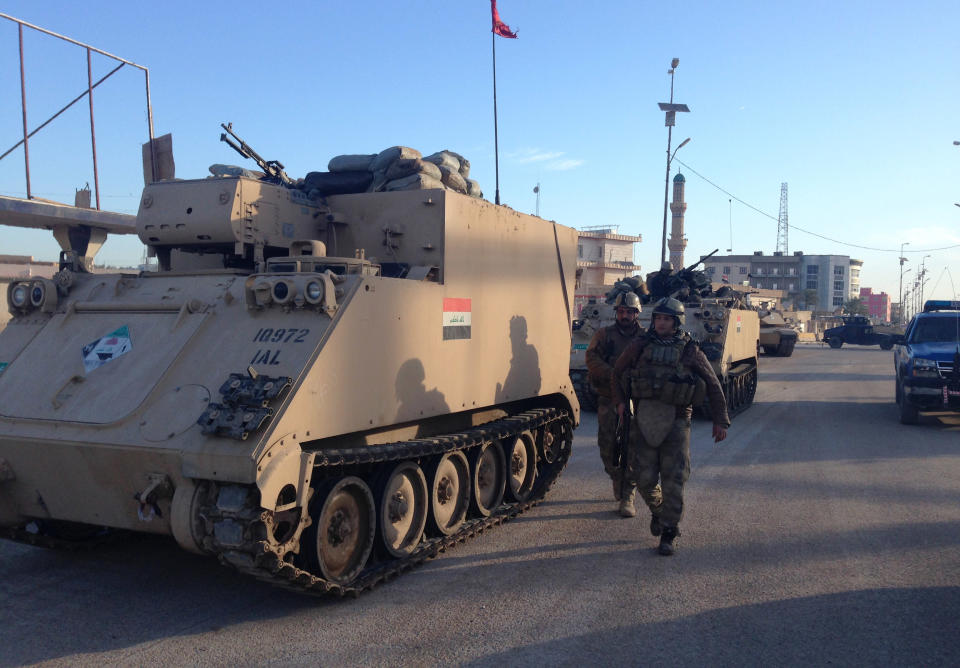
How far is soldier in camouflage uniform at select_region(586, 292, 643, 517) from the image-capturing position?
7176 millimetres

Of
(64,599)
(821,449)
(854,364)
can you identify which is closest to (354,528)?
(64,599)

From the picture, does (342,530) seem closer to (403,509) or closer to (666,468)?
(403,509)

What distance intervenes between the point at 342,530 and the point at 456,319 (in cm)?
194

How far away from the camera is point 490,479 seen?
7016 millimetres

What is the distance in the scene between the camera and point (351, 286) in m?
4.96

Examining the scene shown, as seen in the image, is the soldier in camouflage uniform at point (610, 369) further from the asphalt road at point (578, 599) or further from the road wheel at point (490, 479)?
the road wheel at point (490, 479)

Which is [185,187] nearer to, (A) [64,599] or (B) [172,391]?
(B) [172,391]

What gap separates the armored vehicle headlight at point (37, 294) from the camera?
5.68 m

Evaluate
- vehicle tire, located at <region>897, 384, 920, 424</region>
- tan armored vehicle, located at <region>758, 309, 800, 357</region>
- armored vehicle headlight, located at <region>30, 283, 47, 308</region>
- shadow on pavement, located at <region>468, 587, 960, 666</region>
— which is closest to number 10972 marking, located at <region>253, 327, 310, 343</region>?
armored vehicle headlight, located at <region>30, 283, 47, 308</region>

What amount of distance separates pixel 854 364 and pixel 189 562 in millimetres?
28363

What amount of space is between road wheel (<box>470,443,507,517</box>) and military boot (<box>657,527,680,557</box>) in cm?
153

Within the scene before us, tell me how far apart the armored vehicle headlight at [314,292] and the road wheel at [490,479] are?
246 cm

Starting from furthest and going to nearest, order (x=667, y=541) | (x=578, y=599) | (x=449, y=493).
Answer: (x=449, y=493) → (x=667, y=541) → (x=578, y=599)

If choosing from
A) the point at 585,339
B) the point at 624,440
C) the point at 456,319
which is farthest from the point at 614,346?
the point at 585,339
